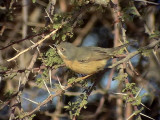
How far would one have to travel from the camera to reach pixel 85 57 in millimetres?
3916

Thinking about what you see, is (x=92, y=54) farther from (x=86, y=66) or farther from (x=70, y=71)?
(x=70, y=71)

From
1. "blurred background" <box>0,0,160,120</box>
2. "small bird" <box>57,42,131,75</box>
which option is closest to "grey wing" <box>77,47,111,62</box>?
"small bird" <box>57,42,131,75</box>

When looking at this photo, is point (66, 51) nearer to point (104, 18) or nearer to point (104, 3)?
point (104, 3)

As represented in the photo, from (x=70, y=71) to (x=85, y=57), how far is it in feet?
1.13

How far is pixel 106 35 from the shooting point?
6156 mm

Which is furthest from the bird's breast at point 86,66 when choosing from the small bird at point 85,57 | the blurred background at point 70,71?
the blurred background at point 70,71

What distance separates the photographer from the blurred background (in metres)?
3.17

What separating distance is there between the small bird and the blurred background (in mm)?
116

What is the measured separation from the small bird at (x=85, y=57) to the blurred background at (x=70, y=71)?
116mm

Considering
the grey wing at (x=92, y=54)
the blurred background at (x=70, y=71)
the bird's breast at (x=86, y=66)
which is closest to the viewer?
the blurred background at (x=70, y=71)

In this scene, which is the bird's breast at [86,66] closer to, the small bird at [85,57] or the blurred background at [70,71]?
the small bird at [85,57]

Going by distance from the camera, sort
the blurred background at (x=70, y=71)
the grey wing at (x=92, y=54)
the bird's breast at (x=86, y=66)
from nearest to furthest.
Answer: the blurred background at (x=70, y=71) → the bird's breast at (x=86, y=66) → the grey wing at (x=92, y=54)

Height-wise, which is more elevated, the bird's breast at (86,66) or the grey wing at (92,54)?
the grey wing at (92,54)

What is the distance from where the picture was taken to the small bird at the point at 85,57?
3596 millimetres
